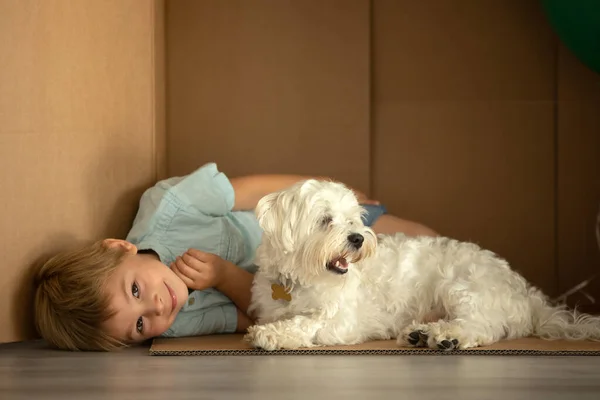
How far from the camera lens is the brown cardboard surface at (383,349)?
271 cm

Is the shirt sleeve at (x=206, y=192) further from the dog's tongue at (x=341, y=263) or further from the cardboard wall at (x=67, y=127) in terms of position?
the dog's tongue at (x=341, y=263)

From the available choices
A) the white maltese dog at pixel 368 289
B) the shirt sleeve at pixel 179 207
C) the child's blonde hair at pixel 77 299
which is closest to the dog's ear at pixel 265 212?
the white maltese dog at pixel 368 289

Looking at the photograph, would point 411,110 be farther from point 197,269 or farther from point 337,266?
point 337,266

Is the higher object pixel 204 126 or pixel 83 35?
pixel 83 35

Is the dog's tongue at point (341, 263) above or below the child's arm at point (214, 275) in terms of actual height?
above

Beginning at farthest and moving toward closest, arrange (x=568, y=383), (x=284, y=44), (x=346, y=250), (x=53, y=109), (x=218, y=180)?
(x=284, y=44) → (x=218, y=180) → (x=53, y=109) → (x=346, y=250) → (x=568, y=383)

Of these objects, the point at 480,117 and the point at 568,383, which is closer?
the point at 568,383

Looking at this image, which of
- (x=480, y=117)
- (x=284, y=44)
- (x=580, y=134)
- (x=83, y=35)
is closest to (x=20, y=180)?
(x=83, y=35)

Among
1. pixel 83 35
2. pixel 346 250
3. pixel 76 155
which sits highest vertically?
pixel 83 35

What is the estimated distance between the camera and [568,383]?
2268 millimetres

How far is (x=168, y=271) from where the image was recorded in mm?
3074

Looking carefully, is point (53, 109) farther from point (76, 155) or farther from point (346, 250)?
point (346, 250)

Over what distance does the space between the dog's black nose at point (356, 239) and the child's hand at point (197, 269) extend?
66cm

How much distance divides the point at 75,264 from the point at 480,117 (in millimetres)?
2274
